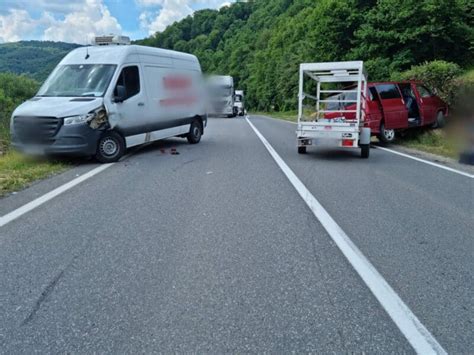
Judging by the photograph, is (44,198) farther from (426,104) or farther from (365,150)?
(426,104)

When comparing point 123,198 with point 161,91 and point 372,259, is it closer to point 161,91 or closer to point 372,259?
point 372,259

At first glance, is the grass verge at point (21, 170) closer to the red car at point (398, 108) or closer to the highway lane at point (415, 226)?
the highway lane at point (415, 226)

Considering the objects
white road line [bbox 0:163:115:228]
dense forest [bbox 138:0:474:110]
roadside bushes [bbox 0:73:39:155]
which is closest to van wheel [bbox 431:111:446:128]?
dense forest [bbox 138:0:474:110]

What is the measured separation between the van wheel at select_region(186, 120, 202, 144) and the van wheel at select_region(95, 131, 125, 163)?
3.97m

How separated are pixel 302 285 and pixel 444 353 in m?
1.22

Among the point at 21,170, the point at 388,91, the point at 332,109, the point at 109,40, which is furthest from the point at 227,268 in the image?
the point at 388,91

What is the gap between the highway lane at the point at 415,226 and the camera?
329cm

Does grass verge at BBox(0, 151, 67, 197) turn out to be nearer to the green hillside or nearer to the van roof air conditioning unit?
the van roof air conditioning unit

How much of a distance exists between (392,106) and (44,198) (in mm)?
11210

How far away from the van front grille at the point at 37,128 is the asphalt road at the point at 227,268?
6.09 ft

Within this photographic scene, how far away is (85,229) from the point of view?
16.6 ft

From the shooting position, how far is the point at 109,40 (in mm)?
12016

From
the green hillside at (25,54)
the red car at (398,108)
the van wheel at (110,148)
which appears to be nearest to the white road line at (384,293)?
the van wheel at (110,148)

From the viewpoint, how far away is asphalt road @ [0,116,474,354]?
2.90 metres
